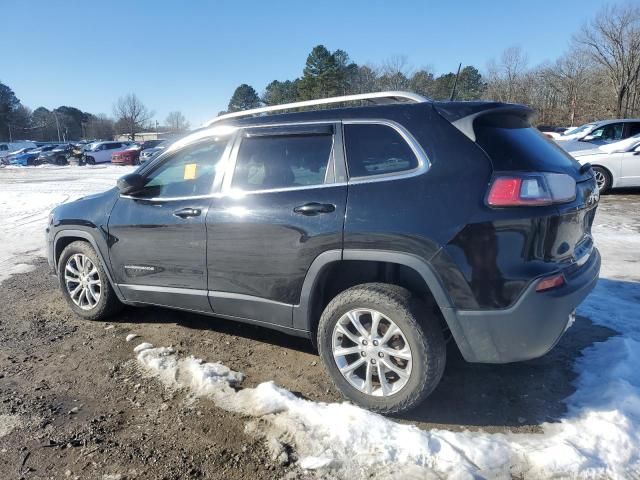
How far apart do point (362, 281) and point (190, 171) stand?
1.68 metres

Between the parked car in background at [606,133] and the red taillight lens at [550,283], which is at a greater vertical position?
the parked car in background at [606,133]

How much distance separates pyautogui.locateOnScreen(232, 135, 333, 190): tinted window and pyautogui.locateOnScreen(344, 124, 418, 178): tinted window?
170 millimetres

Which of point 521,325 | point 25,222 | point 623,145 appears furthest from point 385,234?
point 623,145

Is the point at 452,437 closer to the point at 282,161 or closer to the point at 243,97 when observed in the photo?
the point at 282,161

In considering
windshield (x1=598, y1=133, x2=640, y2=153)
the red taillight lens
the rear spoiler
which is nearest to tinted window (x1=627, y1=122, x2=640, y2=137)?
windshield (x1=598, y1=133, x2=640, y2=153)

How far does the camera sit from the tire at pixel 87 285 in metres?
4.33

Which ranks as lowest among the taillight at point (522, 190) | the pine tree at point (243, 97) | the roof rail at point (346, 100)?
the taillight at point (522, 190)

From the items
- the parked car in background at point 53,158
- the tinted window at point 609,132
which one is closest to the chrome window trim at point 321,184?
the tinted window at point 609,132

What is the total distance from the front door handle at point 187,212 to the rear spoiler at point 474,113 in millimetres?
1831

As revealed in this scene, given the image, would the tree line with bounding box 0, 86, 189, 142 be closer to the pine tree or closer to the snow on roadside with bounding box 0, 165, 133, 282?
the pine tree

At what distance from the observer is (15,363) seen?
3717mm

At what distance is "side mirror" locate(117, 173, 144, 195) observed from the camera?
12.7 feet

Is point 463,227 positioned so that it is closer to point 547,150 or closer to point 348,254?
point 348,254

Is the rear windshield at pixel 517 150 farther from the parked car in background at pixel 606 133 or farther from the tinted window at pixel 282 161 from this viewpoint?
the parked car in background at pixel 606 133
